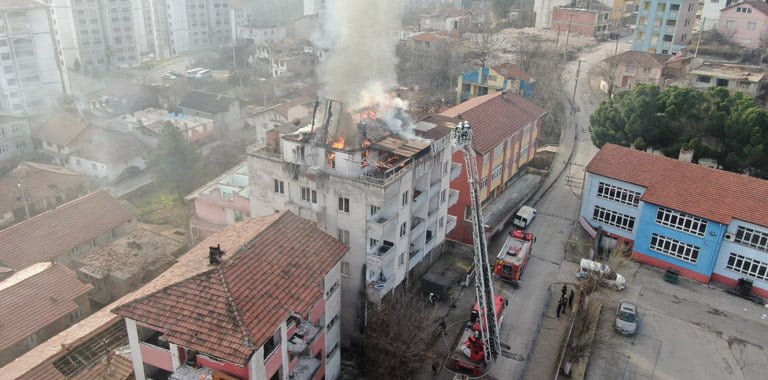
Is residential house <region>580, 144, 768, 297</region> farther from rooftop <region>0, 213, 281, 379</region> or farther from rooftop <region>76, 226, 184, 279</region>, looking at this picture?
rooftop <region>76, 226, 184, 279</region>

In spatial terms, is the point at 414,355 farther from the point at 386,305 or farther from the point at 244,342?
the point at 244,342

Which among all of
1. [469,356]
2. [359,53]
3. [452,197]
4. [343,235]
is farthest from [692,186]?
[343,235]

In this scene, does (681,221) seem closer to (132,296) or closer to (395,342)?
(395,342)

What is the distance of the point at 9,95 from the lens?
190ft

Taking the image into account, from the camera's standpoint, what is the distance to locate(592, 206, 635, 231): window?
103 feet

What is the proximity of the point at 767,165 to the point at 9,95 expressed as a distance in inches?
2609

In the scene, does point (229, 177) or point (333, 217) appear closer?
point (333, 217)

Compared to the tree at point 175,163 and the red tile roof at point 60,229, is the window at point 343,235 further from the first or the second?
the tree at point 175,163

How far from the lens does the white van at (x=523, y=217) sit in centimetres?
3403

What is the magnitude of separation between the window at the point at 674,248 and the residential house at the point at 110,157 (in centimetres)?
3850

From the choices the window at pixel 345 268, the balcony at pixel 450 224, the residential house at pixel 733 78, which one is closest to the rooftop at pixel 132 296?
the window at pixel 345 268

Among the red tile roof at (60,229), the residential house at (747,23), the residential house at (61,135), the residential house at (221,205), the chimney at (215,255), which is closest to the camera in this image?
the chimney at (215,255)

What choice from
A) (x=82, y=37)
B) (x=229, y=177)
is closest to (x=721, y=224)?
(x=229, y=177)

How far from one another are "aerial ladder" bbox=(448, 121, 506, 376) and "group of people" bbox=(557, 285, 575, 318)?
5.36m
